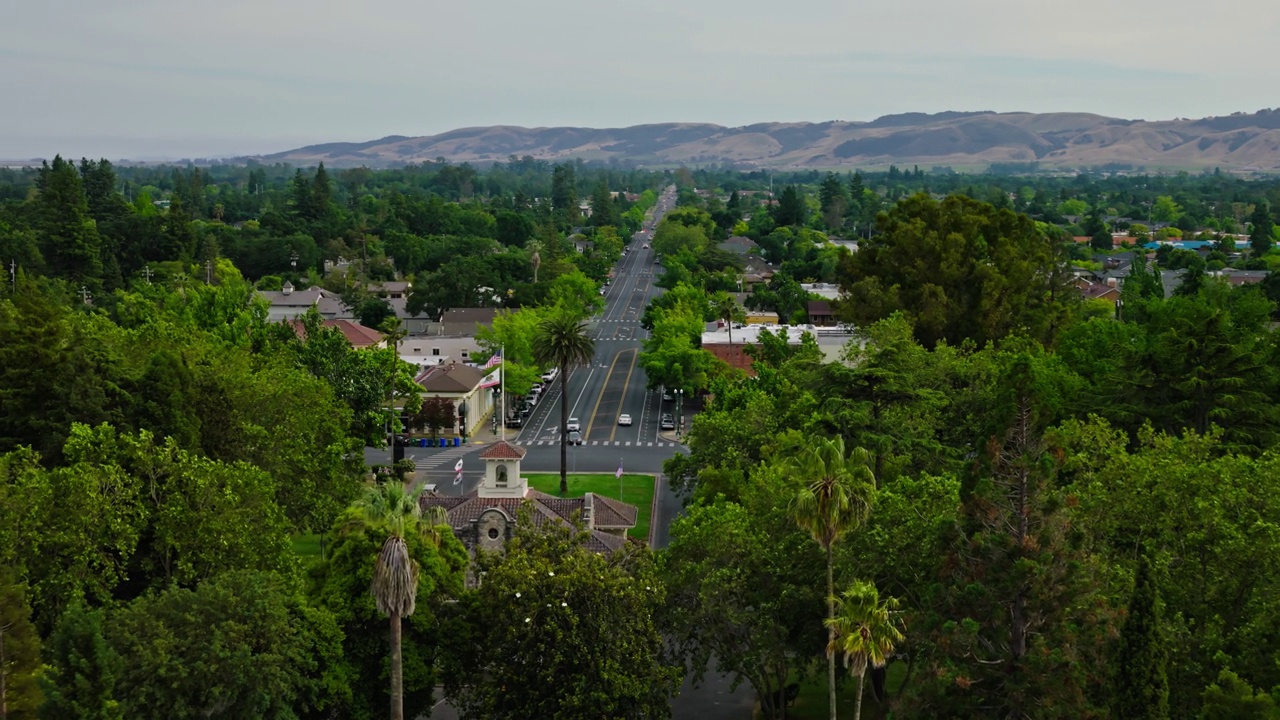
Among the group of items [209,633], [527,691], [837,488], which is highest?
[837,488]

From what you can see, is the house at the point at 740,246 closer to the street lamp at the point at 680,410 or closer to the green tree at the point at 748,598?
the street lamp at the point at 680,410

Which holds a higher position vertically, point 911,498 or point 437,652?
point 911,498

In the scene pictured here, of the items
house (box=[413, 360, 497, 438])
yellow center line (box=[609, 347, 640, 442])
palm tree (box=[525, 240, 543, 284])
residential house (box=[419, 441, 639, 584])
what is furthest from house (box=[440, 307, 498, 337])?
residential house (box=[419, 441, 639, 584])

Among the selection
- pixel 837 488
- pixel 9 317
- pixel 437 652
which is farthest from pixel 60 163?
pixel 837 488

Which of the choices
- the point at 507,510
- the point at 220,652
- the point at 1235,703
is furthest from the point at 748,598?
the point at 220,652

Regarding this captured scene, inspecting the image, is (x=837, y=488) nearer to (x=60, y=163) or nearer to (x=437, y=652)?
(x=437, y=652)

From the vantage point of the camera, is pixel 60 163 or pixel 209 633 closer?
pixel 209 633

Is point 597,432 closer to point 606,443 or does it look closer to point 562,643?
point 606,443

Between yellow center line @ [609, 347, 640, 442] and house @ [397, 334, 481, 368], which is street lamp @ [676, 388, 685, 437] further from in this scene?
→ house @ [397, 334, 481, 368]
